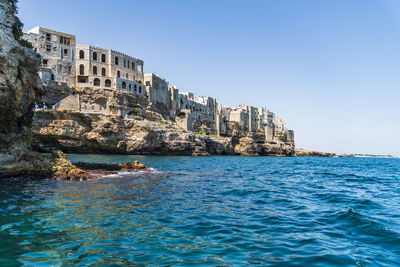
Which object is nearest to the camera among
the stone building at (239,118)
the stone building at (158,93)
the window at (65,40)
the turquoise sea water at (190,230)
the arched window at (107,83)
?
the turquoise sea water at (190,230)

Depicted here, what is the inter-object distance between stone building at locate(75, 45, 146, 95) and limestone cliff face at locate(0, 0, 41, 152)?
36.8 meters

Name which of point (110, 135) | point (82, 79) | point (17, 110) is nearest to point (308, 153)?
point (110, 135)

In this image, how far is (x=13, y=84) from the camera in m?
15.2

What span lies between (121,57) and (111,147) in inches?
896

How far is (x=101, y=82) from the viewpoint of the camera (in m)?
55.9

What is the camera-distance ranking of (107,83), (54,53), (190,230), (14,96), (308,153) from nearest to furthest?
1. (190,230)
2. (14,96)
3. (54,53)
4. (107,83)
5. (308,153)

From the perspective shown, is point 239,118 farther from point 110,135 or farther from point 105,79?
point 110,135

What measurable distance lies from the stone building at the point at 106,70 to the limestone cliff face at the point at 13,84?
36.8 meters

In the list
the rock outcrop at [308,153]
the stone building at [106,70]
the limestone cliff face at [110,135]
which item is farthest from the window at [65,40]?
the rock outcrop at [308,153]

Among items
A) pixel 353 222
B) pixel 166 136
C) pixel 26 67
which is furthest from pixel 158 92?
pixel 353 222

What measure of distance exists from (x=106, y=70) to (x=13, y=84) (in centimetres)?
4668

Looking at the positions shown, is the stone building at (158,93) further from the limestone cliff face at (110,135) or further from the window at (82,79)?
the window at (82,79)

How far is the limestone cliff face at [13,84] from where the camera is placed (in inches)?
568

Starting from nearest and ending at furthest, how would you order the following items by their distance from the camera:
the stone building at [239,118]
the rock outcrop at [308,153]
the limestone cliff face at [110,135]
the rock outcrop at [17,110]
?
the rock outcrop at [17,110] → the limestone cliff face at [110,135] → the stone building at [239,118] → the rock outcrop at [308,153]
